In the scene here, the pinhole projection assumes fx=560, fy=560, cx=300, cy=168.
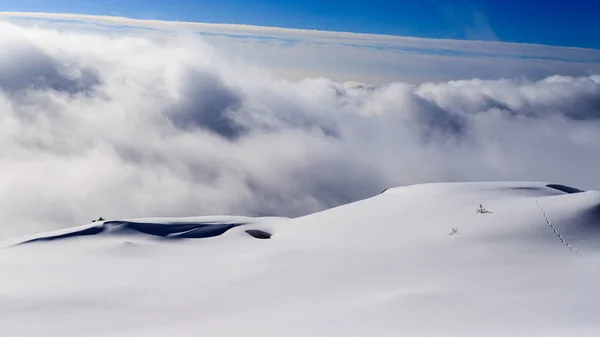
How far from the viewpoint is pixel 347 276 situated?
12289 millimetres

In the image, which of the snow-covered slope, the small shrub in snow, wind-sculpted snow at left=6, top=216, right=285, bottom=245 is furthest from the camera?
wind-sculpted snow at left=6, top=216, right=285, bottom=245

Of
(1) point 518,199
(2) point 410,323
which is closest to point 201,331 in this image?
(2) point 410,323

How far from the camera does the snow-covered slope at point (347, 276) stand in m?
9.06

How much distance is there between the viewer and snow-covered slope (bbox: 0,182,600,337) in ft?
29.7

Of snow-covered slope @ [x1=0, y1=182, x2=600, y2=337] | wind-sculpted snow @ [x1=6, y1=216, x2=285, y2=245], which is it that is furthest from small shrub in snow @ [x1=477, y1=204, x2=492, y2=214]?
wind-sculpted snow @ [x1=6, y1=216, x2=285, y2=245]

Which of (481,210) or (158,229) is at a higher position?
(158,229)

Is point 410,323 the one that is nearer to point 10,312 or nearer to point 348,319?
point 348,319

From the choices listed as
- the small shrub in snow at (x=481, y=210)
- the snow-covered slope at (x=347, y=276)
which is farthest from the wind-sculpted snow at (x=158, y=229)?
the small shrub in snow at (x=481, y=210)

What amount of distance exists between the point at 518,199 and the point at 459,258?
637cm

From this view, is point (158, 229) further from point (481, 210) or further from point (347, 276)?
point (481, 210)

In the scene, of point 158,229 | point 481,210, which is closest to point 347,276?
point 481,210

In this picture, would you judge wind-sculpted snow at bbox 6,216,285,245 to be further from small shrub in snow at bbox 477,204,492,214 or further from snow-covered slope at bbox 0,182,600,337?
small shrub in snow at bbox 477,204,492,214

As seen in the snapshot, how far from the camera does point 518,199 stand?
18.1 m

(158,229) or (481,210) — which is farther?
(158,229)
